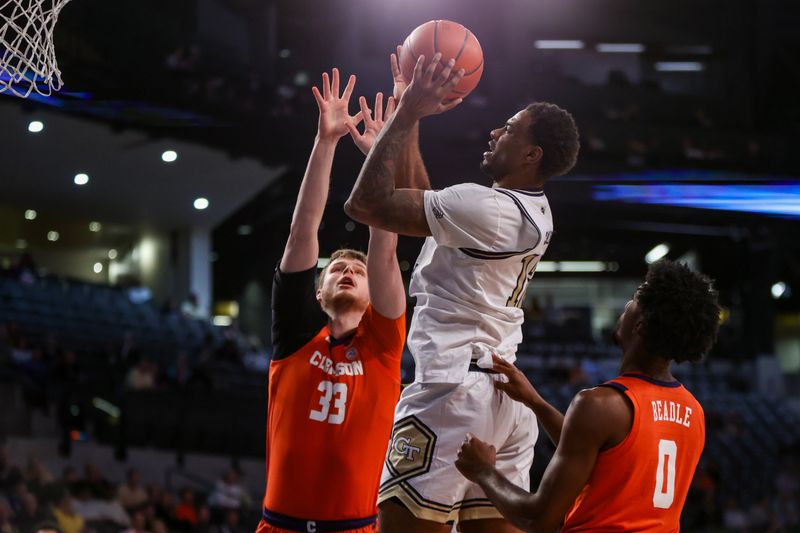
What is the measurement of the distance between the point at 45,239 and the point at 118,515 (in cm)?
609

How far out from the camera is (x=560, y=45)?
2066cm

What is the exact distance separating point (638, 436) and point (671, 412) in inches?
5.0

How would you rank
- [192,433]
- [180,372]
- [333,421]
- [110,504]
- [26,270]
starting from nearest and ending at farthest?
[333,421]
[110,504]
[192,433]
[180,372]
[26,270]

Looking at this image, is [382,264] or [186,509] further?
[186,509]

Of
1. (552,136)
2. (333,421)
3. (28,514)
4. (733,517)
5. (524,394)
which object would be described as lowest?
(733,517)

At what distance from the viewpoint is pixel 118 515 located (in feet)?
27.7

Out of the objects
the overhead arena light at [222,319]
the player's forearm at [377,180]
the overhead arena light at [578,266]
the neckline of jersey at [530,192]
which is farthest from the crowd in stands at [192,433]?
the overhead arena light at [578,266]

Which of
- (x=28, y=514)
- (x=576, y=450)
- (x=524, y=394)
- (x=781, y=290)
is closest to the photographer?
(x=576, y=450)

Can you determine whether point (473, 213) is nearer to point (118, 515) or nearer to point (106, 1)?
point (118, 515)

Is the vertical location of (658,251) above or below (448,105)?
below

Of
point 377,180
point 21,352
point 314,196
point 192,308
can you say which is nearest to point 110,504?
point 21,352

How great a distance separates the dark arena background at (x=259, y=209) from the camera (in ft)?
34.4

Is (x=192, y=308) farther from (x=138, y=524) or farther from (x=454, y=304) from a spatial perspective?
(x=454, y=304)

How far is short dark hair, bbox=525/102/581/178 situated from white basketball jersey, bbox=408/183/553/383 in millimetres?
124
